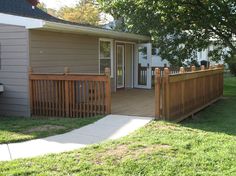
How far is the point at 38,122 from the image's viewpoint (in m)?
9.41

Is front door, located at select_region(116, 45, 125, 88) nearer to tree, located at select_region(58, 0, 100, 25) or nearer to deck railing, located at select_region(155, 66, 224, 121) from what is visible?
deck railing, located at select_region(155, 66, 224, 121)

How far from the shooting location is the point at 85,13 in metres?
35.6

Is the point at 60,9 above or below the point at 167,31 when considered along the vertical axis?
above

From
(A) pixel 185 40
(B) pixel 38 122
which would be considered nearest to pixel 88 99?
(B) pixel 38 122

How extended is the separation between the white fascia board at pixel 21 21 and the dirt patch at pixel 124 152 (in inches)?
209

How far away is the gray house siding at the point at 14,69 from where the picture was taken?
433 inches

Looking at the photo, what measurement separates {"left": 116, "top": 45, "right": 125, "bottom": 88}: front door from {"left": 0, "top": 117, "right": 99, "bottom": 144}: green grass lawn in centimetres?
764

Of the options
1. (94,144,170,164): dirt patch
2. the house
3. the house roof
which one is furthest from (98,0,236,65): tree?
(94,144,170,164): dirt patch

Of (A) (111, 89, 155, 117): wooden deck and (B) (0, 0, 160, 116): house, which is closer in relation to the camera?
(A) (111, 89, 155, 117): wooden deck

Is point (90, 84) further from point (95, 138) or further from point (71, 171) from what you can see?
point (71, 171)

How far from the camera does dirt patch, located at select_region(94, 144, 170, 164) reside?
5886 mm

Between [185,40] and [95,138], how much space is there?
12.2 m

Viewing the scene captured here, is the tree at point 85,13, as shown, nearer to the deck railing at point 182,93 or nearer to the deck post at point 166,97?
the deck railing at point 182,93

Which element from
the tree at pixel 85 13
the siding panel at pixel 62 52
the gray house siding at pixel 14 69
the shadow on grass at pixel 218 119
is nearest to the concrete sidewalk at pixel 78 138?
the shadow on grass at pixel 218 119
